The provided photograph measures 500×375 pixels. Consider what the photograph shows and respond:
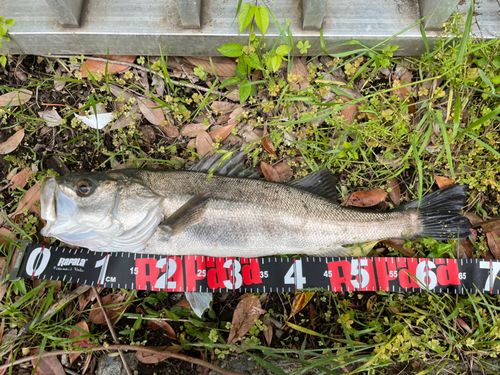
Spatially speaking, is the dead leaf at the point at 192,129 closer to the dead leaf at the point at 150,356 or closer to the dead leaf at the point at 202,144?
the dead leaf at the point at 202,144

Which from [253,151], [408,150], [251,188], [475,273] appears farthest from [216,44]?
[475,273]

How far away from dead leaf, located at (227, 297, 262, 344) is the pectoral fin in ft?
3.52

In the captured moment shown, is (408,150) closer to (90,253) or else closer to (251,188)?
(251,188)

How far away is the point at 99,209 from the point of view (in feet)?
8.71

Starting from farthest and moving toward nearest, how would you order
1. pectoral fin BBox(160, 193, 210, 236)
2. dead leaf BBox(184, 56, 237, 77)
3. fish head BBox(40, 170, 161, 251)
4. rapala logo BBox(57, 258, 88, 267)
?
dead leaf BBox(184, 56, 237, 77) → rapala logo BBox(57, 258, 88, 267) → pectoral fin BBox(160, 193, 210, 236) → fish head BBox(40, 170, 161, 251)

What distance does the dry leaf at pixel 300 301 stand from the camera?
3.16 meters

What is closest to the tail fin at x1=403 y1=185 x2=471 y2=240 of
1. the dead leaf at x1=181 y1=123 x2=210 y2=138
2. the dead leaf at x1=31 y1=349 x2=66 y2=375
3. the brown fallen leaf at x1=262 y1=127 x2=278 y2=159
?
the brown fallen leaf at x1=262 y1=127 x2=278 y2=159

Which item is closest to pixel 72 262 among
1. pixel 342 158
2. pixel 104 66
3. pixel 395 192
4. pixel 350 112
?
pixel 104 66

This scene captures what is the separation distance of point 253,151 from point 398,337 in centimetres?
234

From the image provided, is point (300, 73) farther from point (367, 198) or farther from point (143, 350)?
point (143, 350)

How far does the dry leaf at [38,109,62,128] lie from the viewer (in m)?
3.51

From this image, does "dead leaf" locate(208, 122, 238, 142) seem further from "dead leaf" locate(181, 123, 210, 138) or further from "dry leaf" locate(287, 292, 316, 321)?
"dry leaf" locate(287, 292, 316, 321)

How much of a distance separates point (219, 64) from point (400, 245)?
2889 millimetres

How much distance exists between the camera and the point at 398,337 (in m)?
2.83
